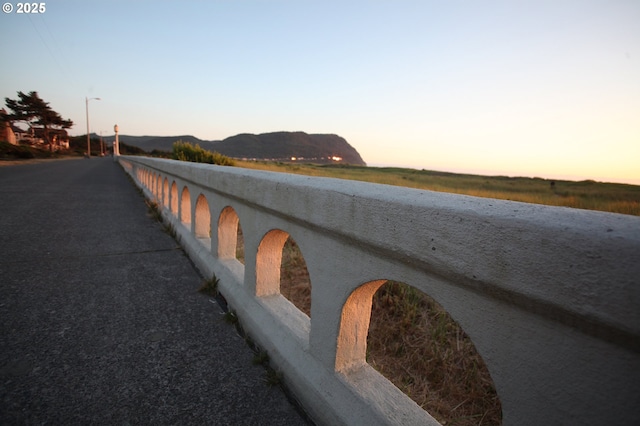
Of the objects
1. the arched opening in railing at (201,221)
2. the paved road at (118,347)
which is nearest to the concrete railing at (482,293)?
the paved road at (118,347)

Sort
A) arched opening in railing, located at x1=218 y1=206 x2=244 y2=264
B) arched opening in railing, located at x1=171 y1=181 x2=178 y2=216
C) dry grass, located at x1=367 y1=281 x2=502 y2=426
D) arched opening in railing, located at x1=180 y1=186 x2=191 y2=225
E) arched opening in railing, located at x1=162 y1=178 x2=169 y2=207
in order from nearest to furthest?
dry grass, located at x1=367 y1=281 x2=502 y2=426
arched opening in railing, located at x1=218 y1=206 x2=244 y2=264
arched opening in railing, located at x1=180 y1=186 x2=191 y2=225
arched opening in railing, located at x1=171 y1=181 x2=178 y2=216
arched opening in railing, located at x1=162 y1=178 x2=169 y2=207

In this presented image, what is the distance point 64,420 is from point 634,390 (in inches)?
80.9

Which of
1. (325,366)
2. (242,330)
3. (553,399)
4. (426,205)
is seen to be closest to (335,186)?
(426,205)

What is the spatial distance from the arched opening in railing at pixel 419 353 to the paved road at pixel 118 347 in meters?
0.60

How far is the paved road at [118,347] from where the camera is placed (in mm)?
1597

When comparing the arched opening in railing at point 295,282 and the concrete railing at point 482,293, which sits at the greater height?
the concrete railing at point 482,293

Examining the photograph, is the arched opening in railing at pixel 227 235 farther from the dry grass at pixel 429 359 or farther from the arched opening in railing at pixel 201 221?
the dry grass at pixel 429 359

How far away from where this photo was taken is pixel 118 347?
207 cm

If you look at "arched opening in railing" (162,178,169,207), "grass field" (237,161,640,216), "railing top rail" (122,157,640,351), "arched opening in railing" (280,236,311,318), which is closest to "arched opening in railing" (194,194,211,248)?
"arched opening in railing" (280,236,311,318)

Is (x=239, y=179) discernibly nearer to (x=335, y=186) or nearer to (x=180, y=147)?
(x=335, y=186)

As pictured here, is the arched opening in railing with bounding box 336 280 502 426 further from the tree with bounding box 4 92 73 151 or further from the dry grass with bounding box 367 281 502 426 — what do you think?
the tree with bounding box 4 92 73 151

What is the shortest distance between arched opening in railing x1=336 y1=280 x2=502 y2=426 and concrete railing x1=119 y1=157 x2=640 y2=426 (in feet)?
0.07

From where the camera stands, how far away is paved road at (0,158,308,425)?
1.60m

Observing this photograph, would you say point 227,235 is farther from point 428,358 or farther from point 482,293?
point 482,293
